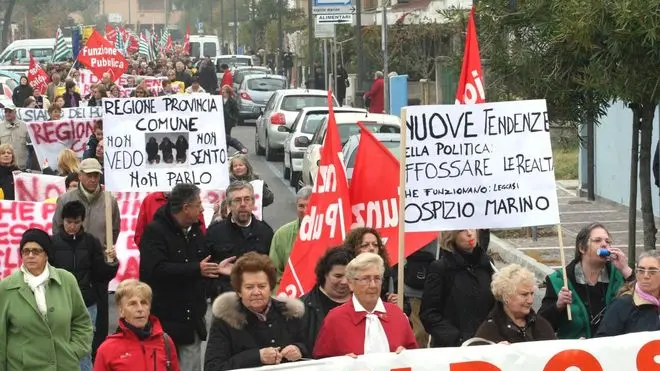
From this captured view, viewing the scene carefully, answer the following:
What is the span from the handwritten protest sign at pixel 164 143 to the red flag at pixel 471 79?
88.8 inches

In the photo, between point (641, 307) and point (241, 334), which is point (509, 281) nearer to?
point (641, 307)

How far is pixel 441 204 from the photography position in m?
8.64

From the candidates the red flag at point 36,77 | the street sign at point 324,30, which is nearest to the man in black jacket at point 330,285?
the red flag at point 36,77

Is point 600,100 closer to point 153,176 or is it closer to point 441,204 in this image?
point 153,176

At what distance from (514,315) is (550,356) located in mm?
488

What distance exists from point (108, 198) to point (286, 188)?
51.8ft

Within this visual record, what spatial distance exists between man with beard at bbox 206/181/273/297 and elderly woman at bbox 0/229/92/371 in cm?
131

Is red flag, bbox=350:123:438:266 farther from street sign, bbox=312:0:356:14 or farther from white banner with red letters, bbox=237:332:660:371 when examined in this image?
street sign, bbox=312:0:356:14

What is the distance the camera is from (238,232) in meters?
10.0

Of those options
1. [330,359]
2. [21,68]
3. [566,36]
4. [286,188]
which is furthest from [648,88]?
[21,68]

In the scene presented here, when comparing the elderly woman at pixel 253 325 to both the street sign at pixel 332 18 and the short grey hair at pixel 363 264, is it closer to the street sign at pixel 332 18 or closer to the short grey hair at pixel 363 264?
the short grey hair at pixel 363 264

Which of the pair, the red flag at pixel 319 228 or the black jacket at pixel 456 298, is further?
the red flag at pixel 319 228

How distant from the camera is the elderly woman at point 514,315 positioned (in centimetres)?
772

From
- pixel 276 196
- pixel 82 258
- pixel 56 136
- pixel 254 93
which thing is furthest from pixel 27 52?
pixel 82 258
